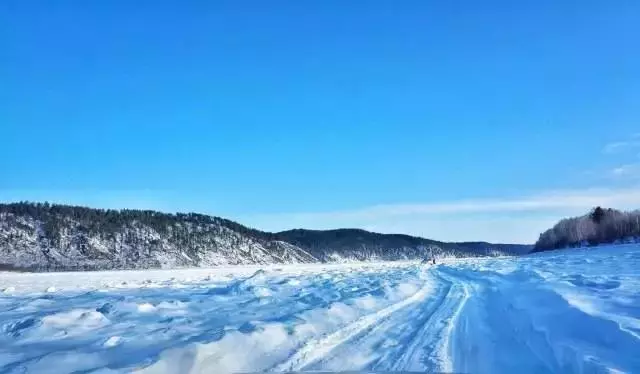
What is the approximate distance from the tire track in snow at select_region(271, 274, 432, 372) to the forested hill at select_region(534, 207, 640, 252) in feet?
271

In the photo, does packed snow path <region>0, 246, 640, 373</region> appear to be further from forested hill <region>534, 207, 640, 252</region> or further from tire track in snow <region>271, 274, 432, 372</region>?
forested hill <region>534, 207, 640, 252</region>

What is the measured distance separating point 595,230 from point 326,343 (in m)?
104

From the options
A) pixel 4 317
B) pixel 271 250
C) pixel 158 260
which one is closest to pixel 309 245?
pixel 271 250

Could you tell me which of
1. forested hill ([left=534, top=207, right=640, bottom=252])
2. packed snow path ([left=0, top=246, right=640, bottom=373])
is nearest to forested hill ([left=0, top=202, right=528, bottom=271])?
forested hill ([left=534, top=207, right=640, bottom=252])

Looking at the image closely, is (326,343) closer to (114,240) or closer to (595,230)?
(595,230)

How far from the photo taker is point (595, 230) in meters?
100

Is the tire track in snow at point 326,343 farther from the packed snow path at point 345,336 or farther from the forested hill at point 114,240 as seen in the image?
the forested hill at point 114,240

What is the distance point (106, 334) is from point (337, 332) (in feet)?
14.3

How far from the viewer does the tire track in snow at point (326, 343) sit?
754 cm

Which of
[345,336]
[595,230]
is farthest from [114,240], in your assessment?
[345,336]

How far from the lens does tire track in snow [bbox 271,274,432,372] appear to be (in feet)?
24.7

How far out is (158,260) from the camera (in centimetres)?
10862

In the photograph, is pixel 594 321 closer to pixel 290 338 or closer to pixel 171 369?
pixel 290 338

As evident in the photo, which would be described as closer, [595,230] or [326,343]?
[326,343]
